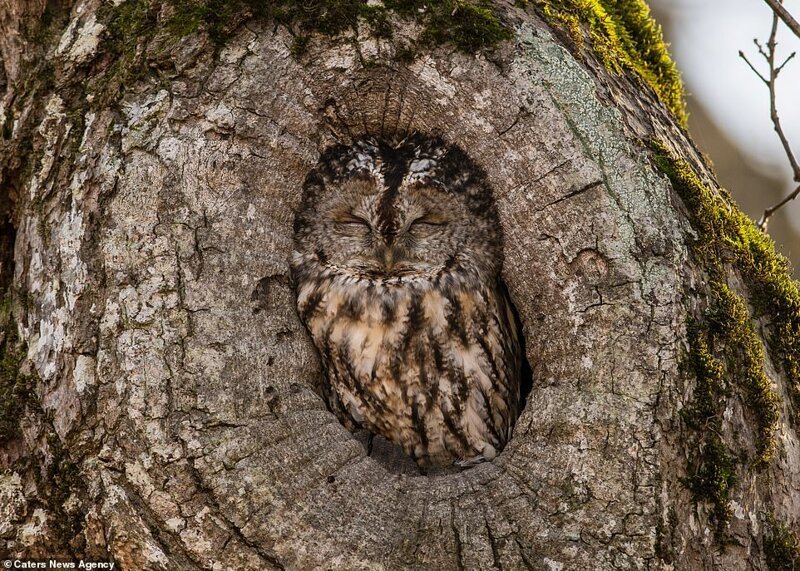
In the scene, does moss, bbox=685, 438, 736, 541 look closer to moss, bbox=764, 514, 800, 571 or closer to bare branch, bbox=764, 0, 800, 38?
moss, bbox=764, 514, 800, 571

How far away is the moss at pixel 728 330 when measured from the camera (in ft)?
6.65

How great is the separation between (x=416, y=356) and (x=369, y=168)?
70cm

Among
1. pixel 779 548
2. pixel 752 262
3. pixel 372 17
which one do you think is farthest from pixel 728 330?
pixel 372 17

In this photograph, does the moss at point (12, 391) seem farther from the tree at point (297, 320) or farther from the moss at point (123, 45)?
the moss at point (123, 45)

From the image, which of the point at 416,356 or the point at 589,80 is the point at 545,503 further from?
the point at 589,80

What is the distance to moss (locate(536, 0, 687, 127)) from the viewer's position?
2521mm

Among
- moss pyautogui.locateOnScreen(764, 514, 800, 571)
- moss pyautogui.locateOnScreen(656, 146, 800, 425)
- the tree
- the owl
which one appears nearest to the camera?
the tree

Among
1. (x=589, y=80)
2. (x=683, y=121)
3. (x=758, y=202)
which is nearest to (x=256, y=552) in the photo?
(x=589, y=80)

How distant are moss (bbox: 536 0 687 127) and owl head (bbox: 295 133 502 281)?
1.88 ft

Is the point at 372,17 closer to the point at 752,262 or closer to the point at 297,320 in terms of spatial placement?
the point at 297,320

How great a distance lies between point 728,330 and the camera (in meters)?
2.14

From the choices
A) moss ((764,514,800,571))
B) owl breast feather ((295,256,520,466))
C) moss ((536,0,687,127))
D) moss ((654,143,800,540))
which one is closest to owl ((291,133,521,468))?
owl breast feather ((295,256,520,466))

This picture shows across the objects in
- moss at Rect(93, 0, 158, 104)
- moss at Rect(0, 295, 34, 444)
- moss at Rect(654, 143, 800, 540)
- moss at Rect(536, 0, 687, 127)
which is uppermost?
moss at Rect(93, 0, 158, 104)

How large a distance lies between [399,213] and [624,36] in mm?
1207
